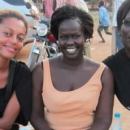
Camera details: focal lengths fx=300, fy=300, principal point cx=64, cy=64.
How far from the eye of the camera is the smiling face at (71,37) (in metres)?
2.13

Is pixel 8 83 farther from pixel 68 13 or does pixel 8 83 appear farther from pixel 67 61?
pixel 68 13

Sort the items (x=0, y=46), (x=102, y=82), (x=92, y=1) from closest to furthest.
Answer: (x=0, y=46) → (x=102, y=82) → (x=92, y=1)

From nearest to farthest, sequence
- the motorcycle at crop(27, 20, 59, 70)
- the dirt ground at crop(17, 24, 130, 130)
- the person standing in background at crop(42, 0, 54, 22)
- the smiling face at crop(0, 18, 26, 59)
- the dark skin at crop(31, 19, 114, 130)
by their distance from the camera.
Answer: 1. the smiling face at crop(0, 18, 26, 59)
2. the dark skin at crop(31, 19, 114, 130)
3. the dirt ground at crop(17, 24, 130, 130)
4. the motorcycle at crop(27, 20, 59, 70)
5. the person standing in background at crop(42, 0, 54, 22)

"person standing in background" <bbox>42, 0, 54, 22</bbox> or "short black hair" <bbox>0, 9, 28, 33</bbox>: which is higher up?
"short black hair" <bbox>0, 9, 28, 33</bbox>

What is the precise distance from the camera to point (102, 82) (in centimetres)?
217

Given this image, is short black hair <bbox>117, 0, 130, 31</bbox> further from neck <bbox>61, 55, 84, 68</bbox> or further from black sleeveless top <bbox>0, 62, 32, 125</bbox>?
black sleeveless top <bbox>0, 62, 32, 125</bbox>

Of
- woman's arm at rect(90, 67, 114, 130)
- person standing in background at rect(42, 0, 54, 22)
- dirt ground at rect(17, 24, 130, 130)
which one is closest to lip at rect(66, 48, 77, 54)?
woman's arm at rect(90, 67, 114, 130)

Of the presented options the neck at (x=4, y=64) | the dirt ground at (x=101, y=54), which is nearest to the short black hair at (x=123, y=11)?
the neck at (x=4, y=64)

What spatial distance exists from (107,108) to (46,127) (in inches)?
18.3

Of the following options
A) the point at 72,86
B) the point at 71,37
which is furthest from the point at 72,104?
Answer: the point at 71,37

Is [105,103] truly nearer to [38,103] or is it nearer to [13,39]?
[38,103]

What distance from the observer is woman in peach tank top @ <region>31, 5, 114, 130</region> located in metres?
2.12

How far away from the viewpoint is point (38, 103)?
221cm

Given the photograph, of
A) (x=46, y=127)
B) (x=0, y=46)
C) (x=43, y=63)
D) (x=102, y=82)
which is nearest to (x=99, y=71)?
(x=102, y=82)
